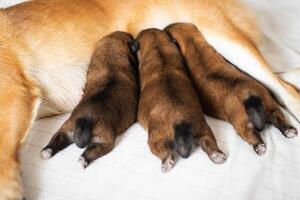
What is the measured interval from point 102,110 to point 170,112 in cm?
21

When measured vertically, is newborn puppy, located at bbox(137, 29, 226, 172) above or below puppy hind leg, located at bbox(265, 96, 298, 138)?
above

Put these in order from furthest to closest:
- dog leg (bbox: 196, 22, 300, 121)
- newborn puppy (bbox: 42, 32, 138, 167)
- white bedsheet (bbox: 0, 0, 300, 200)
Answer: dog leg (bbox: 196, 22, 300, 121)
newborn puppy (bbox: 42, 32, 138, 167)
white bedsheet (bbox: 0, 0, 300, 200)

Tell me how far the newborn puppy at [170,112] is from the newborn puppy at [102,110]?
0.16 feet

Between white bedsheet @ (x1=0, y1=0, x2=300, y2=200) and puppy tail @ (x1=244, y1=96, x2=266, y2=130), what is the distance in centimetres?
7

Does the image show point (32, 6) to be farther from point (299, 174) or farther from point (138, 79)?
point (299, 174)

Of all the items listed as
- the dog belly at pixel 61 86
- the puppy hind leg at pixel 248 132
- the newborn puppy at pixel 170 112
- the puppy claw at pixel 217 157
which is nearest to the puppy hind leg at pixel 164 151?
the newborn puppy at pixel 170 112

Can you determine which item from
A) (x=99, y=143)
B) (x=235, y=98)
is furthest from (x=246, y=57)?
(x=99, y=143)

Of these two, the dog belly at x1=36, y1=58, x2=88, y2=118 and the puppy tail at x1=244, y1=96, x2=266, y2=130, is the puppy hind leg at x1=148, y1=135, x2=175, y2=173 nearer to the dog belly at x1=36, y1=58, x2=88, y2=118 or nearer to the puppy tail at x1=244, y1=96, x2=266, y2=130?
the puppy tail at x1=244, y1=96, x2=266, y2=130

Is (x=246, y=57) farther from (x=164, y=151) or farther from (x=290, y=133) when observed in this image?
(x=164, y=151)

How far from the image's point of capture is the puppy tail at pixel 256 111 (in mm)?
1273

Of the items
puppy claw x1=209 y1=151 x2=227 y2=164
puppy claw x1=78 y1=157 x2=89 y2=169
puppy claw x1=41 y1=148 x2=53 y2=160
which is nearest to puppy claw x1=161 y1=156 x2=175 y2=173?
puppy claw x1=209 y1=151 x2=227 y2=164

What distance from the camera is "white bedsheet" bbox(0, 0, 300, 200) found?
116 centimetres

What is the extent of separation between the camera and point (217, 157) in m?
1.21

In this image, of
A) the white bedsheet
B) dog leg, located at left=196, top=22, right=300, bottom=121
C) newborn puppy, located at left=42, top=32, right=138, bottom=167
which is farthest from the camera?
dog leg, located at left=196, top=22, right=300, bottom=121
